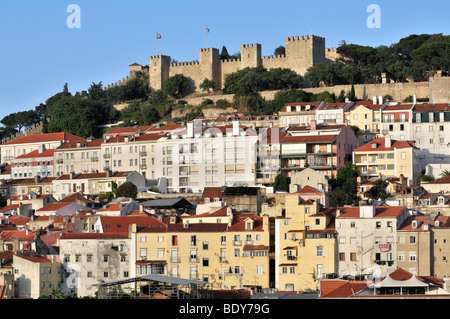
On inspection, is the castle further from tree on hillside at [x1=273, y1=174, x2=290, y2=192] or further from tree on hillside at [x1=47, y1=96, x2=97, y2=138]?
tree on hillside at [x1=273, y1=174, x2=290, y2=192]

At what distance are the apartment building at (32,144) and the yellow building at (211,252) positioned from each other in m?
34.2

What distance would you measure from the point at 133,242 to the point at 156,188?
18498mm

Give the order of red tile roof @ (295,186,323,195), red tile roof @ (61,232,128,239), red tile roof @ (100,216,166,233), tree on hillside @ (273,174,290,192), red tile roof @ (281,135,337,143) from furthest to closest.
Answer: red tile roof @ (281,135,337,143)
tree on hillside @ (273,174,290,192)
red tile roof @ (295,186,323,195)
red tile roof @ (100,216,166,233)
red tile roof @ (61,232,128,239)

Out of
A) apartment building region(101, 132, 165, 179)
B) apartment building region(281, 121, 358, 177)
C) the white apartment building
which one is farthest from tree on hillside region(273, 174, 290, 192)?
apartment building region(101, 132, 165, 179)

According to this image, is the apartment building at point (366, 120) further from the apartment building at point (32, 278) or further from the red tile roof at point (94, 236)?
the apartment building at point (32, 278)

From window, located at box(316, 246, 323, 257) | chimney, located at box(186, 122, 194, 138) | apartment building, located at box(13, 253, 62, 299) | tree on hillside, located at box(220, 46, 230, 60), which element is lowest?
apartment building, located at box(13, 253, 62, 299)

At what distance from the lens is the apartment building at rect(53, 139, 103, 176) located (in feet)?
226

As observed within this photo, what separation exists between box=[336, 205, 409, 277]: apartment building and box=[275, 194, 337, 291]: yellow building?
482 mm

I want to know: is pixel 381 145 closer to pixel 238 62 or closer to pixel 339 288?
pixel 339 288

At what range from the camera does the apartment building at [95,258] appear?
4253cm

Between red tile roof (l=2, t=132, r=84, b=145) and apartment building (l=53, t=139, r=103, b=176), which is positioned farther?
red tile roof (l=2, t=132, r=84, b=145)

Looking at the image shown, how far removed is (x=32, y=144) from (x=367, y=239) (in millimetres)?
43966

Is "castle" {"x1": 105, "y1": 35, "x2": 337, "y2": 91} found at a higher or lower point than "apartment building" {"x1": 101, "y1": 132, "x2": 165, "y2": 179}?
higher
